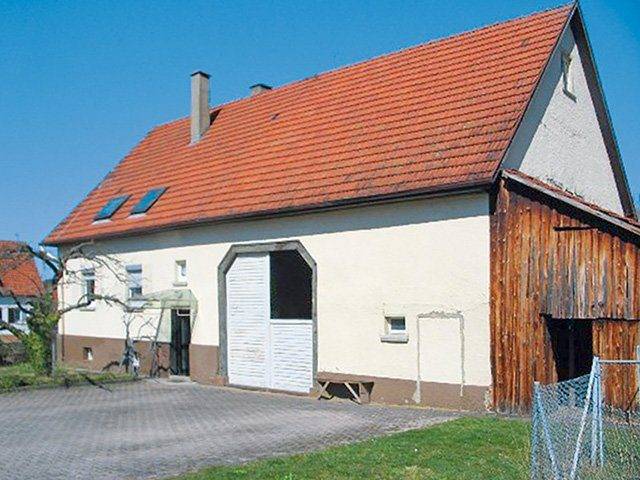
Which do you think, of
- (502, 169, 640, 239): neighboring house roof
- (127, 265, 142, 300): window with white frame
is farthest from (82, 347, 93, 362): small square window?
(502, 169, 640, 239): neighboring house roof

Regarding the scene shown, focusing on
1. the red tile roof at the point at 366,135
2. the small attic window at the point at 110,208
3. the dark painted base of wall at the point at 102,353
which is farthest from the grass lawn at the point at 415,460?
the small attic window at the point at 110,208

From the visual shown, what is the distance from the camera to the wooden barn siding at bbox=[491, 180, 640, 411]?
518 inches

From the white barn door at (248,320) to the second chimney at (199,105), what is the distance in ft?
22.6

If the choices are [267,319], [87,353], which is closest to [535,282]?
[267,319]

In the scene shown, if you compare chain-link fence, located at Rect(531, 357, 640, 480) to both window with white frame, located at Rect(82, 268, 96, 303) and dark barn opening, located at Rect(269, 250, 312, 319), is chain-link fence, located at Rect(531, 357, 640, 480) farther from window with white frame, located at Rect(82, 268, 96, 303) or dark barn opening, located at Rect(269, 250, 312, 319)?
window with white frame, located at Rect(82, 268, 96, 303)

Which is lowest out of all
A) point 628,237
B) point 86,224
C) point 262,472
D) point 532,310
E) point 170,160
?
point 262,472

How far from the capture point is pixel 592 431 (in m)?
8.98

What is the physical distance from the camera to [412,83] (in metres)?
18.0

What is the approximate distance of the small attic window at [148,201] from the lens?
22.0 m

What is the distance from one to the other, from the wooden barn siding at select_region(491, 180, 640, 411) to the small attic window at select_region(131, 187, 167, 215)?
11.7 meters

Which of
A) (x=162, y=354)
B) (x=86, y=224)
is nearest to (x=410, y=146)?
(x=162, y=354)

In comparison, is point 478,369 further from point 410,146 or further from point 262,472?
point 262,472

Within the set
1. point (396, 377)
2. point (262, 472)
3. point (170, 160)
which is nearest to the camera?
point (262, 472)

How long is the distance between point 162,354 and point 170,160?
6.44m
